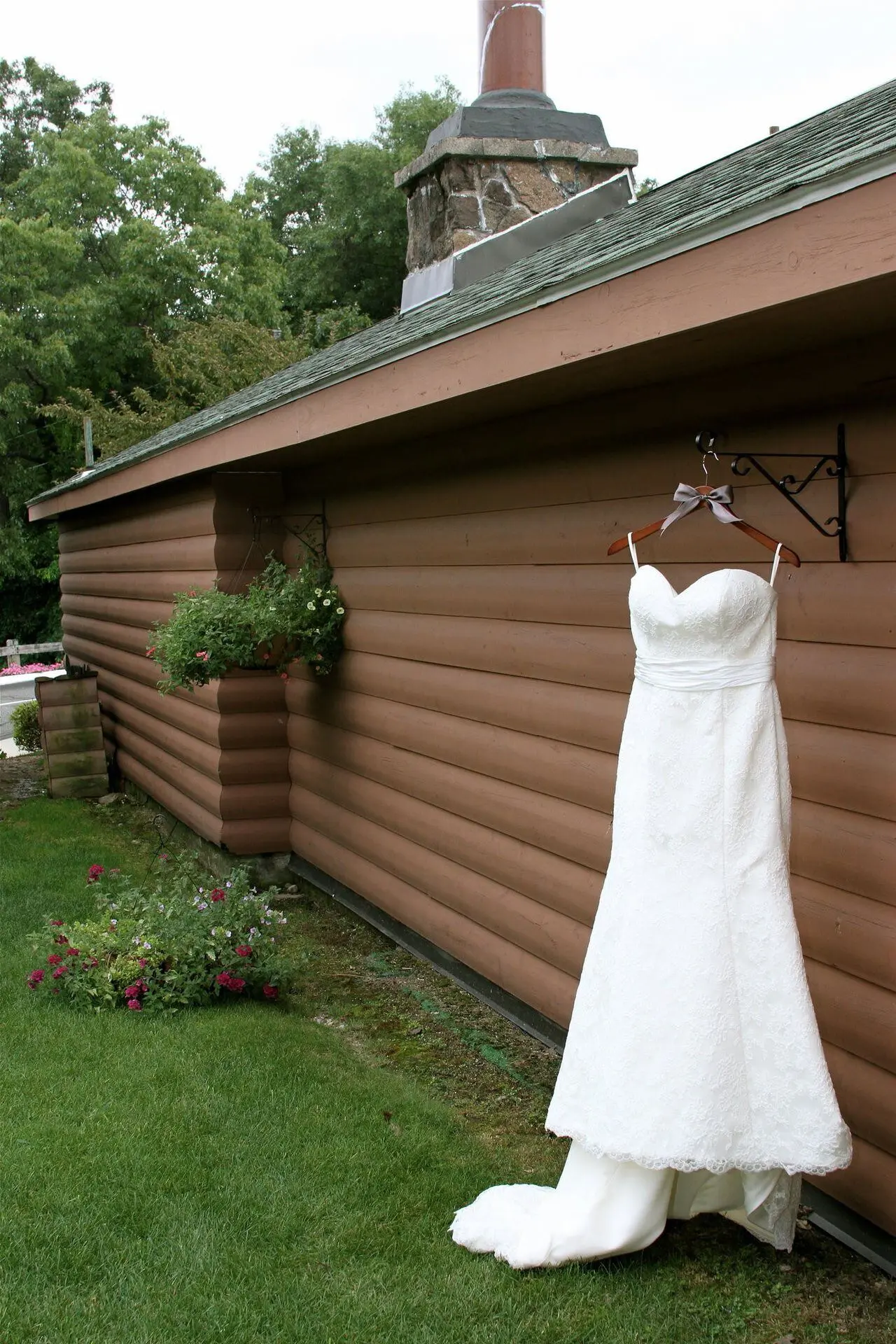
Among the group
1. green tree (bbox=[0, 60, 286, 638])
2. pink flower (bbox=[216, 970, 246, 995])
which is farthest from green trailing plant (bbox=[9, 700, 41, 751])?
green tree (bbox=[0, 60, 286, 638])

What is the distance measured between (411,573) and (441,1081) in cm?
238

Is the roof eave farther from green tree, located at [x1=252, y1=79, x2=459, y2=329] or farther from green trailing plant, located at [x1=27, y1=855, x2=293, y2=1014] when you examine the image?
green tree, located at [x1=252, y1=79, x2=459, y2=329]

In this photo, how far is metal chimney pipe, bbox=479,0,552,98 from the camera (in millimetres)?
7770

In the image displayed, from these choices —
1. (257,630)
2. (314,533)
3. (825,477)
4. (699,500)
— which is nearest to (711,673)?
(699,500)

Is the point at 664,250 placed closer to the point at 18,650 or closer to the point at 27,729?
the point at 27,729

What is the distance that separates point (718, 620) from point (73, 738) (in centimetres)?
877

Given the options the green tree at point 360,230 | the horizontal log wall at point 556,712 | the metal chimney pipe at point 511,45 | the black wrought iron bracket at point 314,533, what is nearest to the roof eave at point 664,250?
the horizontal log wall at point 556,712

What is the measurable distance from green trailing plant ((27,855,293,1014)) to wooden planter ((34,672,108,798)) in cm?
553

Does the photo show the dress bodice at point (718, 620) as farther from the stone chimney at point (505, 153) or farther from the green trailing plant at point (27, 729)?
the green trailing plant at point (27, 729)

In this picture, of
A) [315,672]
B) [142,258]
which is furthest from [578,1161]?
[142,258]

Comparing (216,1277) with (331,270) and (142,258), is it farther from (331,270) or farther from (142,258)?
(331,270)

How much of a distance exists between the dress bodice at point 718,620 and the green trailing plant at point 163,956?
2.73 meters

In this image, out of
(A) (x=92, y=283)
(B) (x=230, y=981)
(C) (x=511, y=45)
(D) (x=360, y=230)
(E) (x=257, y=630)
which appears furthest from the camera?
(D) (x=360, y=230)

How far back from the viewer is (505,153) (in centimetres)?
776
